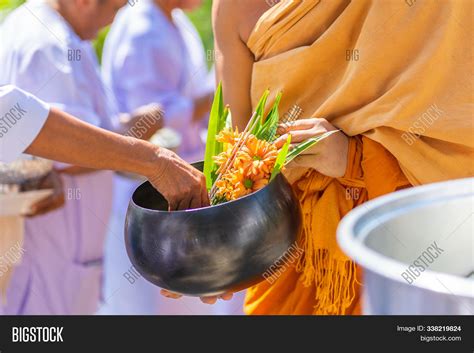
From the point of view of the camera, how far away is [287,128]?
181cm

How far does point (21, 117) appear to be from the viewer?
1555 millimetres

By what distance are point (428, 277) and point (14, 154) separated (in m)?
1.10

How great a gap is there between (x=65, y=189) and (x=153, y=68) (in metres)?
0.64

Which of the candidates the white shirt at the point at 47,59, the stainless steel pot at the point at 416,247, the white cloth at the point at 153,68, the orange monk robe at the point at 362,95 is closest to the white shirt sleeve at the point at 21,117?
the orange monk robe at the point at 362,95

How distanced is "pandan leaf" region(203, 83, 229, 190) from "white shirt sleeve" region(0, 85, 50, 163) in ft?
1.27

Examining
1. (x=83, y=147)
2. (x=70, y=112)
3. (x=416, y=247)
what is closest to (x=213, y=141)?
(x=83, y=147)

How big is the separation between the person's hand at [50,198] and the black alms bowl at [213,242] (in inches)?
59.7

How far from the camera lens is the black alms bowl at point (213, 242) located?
1.51 metres

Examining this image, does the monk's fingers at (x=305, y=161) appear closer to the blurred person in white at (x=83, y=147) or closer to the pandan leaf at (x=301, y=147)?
the pandan leaf at (x=301, y=147)

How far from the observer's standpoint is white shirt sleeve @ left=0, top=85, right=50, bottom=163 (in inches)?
61.3

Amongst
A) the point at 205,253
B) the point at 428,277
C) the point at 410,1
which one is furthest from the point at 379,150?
the point at 428,277

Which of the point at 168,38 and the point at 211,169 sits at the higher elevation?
the point at 211,169

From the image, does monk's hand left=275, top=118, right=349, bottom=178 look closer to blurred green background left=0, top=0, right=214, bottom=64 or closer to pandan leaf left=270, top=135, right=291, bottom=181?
pandan leaf left=270, top=135, right=291, bottom=181

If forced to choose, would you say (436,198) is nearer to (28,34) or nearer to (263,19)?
(263,19)
